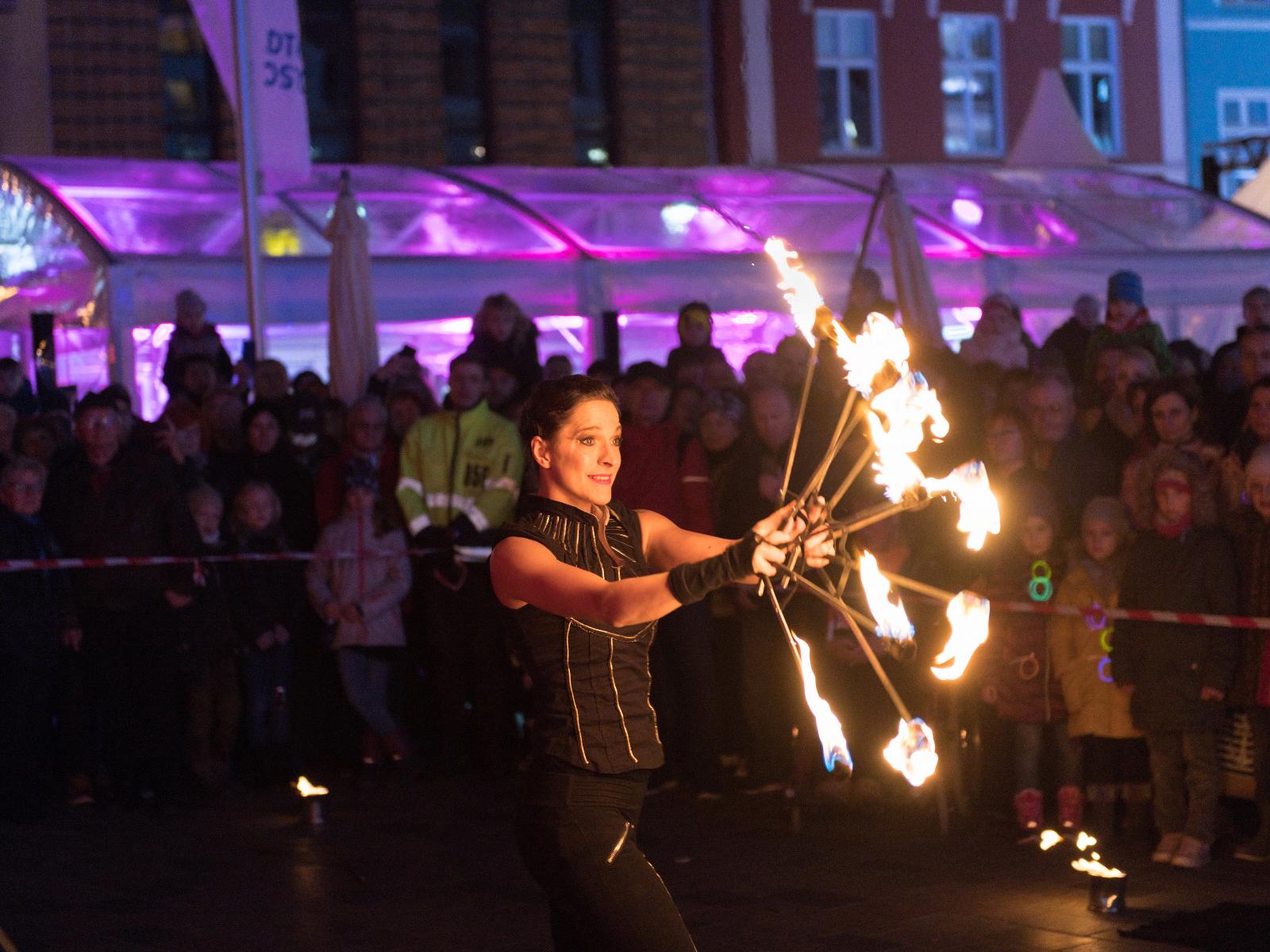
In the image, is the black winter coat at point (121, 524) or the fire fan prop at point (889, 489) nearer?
the fire fan prop at point (889, 489)

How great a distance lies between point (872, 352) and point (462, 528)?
6.15m

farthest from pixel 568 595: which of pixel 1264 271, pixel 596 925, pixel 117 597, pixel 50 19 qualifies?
pixel 50 19

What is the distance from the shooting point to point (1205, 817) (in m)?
7.57

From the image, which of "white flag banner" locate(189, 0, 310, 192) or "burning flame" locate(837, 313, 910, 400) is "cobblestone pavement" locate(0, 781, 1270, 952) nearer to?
"burning flame" locate(837, 313, 910, 400)

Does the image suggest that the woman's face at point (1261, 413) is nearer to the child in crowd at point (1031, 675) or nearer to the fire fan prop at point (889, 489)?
the child in crowd at point (1031, 675)

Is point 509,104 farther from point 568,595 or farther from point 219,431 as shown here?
point 568,595

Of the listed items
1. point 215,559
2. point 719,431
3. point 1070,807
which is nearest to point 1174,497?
point 1070,807

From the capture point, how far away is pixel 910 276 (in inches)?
494

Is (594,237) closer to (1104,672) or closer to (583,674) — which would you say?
(1104,672)

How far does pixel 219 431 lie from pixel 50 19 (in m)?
11.1

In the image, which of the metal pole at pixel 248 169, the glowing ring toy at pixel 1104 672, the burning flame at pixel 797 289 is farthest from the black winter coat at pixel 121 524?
the burning flame at pixel 797 289

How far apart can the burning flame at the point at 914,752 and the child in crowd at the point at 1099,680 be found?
3904 mm

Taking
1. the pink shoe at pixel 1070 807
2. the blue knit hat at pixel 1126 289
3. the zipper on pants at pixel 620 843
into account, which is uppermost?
the blue knit hat at pixel 1126 289

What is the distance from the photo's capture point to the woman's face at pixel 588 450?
4438mm
